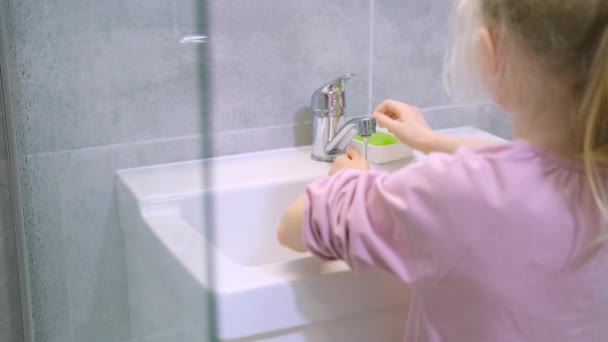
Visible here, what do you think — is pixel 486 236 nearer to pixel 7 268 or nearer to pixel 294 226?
pixel 294 226

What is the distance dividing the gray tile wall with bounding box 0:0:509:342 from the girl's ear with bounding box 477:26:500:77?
0.23 meters

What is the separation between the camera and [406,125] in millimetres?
876

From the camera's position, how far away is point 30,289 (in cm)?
95

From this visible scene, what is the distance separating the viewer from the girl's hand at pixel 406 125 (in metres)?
0.86

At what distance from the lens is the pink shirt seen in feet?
1.93

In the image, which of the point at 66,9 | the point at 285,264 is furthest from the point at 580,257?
the point at 66,9

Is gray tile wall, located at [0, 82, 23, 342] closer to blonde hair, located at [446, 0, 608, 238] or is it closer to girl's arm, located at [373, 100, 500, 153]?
girl's arm, located at [373, 100, 500, 153]

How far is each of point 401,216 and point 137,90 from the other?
0.89ft

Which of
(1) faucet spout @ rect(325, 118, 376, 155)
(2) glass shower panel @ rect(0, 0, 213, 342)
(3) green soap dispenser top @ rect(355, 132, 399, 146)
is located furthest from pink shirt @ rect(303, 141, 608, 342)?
(3) green soap dispenser top @ rect(355, 132, 399, 146)

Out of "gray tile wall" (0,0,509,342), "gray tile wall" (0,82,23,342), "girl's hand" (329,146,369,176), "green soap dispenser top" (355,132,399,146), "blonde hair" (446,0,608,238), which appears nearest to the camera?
"blonde hair" (446,0,608,238)

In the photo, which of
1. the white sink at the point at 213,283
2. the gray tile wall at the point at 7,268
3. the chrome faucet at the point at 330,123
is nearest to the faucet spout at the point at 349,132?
the chrome faucet at the point at 330,123

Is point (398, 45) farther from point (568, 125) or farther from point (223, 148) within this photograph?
point (568, 125)

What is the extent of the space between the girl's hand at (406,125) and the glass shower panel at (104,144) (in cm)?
28

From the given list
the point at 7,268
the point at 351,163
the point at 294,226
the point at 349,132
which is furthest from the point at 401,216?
the point at 7,268
